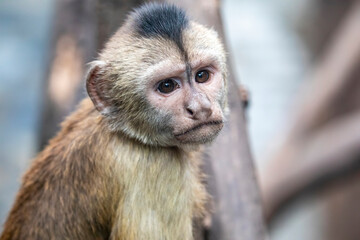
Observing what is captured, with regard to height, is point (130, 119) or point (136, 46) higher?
point (136, 46)

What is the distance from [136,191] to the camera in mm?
5062

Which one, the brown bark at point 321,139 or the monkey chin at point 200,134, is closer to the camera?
the monkey chin at point 200,134

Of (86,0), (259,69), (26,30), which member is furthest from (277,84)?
(86,0)

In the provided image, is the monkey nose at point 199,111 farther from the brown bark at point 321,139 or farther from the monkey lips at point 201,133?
the brown bark at point 321,139

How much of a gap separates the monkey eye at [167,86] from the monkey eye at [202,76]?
223 mm

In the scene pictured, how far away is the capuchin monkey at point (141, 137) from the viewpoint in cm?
501

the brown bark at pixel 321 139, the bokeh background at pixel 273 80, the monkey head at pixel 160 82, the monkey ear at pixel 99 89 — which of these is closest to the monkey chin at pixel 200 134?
the monkey head at pixel 160 82

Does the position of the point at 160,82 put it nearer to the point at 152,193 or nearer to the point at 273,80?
the point at 152,193

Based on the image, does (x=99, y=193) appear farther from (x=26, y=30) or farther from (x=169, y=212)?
(x=26, y=30)

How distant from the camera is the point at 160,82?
→ 16.4ft

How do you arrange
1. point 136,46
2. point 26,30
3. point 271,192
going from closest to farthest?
point 136,46 → point 271,192 → point 26,30

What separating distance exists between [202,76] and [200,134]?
0.55m

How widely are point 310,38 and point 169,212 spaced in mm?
13370

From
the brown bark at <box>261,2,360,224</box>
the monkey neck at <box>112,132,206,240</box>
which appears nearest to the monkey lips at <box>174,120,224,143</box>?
the monkey neck at <box>112,132,206,240</box>
